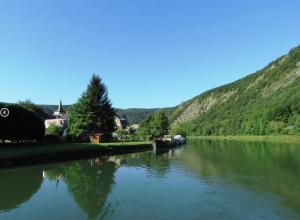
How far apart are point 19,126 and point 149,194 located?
121 feet

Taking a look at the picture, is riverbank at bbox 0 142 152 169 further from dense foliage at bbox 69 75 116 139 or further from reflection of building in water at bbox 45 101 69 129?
reflection of building in water at bbox 45 101 69 129

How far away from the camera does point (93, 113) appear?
279 feet

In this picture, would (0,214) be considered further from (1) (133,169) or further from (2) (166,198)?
(1) (133,169)

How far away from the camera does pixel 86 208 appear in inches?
855

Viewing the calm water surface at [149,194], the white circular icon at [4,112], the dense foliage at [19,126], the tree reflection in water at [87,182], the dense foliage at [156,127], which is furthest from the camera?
the dense foliage at [156,127]

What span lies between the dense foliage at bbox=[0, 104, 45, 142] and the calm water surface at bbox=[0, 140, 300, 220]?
17370 millimetres

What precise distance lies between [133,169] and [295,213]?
23112 millimetres

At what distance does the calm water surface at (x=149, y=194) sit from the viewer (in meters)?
20.6

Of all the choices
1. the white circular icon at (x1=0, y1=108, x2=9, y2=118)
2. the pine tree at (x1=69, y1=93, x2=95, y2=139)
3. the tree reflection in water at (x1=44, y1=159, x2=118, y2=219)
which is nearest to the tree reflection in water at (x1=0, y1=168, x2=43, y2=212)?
the tree reflection in water at (x1=44, y1=159, x2=118, y2=219)

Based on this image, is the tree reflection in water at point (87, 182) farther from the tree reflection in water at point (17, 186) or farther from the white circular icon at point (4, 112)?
the white circular icon at point (4, 112)

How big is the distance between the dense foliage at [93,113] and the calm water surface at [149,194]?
43182 mm

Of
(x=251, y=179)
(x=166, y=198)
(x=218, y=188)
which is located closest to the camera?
(x=166, y=198)

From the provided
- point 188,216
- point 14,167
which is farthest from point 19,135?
point 188,216

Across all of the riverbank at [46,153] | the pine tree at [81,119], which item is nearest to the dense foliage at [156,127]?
the pine tree at [81,119]
